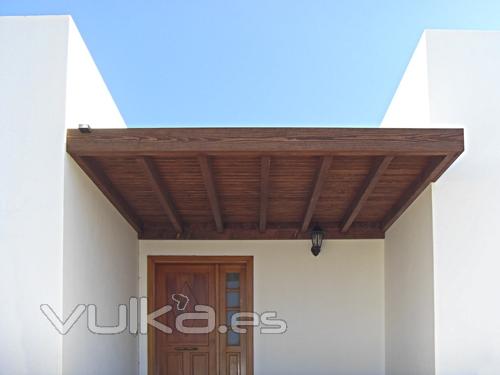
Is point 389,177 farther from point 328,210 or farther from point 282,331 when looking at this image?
point 282,331

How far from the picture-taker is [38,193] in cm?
446

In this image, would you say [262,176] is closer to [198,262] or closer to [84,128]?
[84,128]

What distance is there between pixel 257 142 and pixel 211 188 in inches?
37.9

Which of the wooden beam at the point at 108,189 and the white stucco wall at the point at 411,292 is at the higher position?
the wooden beam at the point at 108,189

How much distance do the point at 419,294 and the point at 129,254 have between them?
2.93m

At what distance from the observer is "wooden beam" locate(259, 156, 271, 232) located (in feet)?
15.9

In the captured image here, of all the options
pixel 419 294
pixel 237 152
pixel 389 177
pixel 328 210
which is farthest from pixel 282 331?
pixel 237 152

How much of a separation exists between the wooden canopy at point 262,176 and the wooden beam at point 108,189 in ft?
0.04

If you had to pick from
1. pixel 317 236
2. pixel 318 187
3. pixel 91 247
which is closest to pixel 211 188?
pixel 318 187

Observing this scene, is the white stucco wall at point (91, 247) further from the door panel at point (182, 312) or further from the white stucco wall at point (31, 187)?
the door panel at point (182, 312)

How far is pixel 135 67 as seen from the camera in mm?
8164

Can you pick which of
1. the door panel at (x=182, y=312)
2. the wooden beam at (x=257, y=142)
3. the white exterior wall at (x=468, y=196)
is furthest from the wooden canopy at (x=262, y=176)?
the door panel at (x=182, y=312)

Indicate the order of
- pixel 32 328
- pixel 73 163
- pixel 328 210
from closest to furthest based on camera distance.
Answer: pixel 32 328 < pixel 73 163 < pixel 328 210

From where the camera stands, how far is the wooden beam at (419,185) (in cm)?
484
